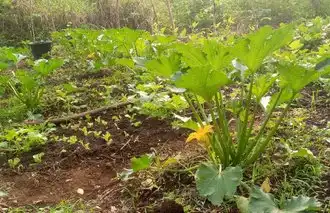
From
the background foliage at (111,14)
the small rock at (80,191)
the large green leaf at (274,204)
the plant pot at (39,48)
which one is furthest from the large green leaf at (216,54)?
the background foliage at (111,14)

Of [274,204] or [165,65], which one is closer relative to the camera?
[274,204]

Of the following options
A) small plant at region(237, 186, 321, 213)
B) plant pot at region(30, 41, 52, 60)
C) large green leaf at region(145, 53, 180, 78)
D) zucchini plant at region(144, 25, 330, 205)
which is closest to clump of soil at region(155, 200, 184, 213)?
zucchini plant at region(144, 25, 330, 205)

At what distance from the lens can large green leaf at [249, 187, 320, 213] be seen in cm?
150

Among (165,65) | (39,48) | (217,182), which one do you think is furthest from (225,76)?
(39,48)

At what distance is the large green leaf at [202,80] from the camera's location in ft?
5.47

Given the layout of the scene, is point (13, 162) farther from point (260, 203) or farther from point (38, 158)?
point (260, 203)

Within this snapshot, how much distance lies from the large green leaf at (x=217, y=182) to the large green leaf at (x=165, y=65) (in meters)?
0.50

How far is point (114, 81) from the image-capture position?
452 cm

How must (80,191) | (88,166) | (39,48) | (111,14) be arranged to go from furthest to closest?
1. (111,14)
2. (39,48)
3. (88,166)
4. (80,191)

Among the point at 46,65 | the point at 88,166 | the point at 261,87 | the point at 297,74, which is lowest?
the point at 88,166

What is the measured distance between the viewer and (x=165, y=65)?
1.91 meters

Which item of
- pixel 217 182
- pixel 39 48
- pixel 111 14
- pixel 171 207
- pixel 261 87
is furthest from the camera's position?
pixel 111 14

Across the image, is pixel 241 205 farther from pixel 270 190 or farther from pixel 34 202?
pixel 34 202

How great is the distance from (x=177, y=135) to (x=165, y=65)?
1.04m
